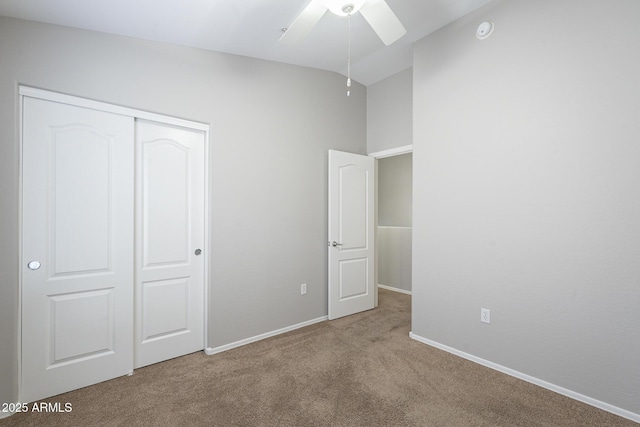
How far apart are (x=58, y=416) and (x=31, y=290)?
82 cm

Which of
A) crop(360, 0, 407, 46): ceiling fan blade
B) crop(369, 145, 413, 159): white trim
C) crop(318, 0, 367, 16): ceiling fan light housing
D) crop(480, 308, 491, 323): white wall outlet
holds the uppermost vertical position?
crop(318, 0, 367, 16): ceiling fan light housing

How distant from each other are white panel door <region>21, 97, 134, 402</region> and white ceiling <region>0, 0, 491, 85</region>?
611 mm

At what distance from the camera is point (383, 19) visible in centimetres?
176

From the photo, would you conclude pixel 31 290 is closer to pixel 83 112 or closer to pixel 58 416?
pixel 58 416

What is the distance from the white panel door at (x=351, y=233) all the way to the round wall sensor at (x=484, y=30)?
170 cm

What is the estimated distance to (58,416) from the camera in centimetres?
183

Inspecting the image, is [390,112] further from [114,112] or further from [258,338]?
[258,338]

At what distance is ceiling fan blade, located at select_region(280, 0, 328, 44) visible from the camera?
1705 millimetres

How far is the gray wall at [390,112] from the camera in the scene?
3.45 meters

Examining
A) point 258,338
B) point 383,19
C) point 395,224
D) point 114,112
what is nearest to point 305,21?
point 383,19

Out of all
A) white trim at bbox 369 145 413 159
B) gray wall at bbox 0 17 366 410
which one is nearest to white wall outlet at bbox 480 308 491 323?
gray wall at bbox 0 17 366 410

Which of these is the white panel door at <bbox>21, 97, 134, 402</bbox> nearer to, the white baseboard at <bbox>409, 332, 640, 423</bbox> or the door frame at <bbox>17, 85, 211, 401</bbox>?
the door frame at <bbox>17, 85, 211, 401</bbox>

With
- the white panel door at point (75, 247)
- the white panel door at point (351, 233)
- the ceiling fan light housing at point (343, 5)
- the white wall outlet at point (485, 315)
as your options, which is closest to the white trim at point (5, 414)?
the white panel door at point (75, 247)

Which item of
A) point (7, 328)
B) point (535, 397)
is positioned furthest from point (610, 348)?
point (7, 328)
